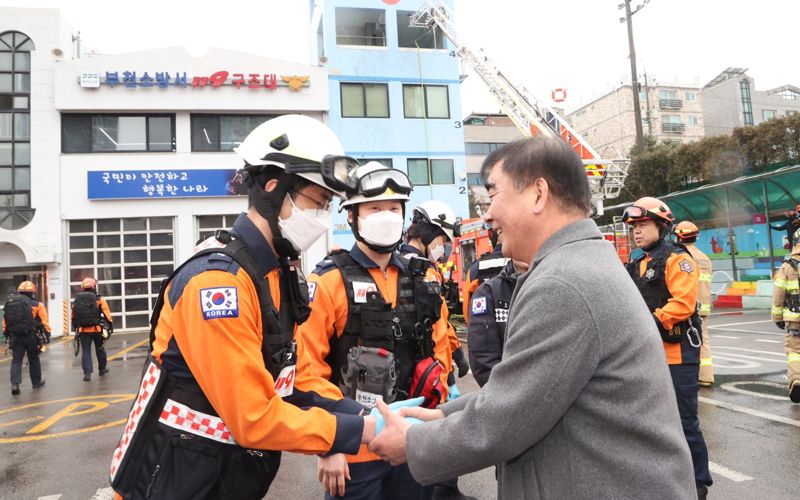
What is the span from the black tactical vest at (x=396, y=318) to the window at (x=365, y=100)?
20616mm

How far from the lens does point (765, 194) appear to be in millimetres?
15406

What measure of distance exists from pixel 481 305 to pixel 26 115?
22.7 meters

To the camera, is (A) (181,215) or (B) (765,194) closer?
(B) (765,194)

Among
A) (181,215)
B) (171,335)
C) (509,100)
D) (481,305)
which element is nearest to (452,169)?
(509,100)

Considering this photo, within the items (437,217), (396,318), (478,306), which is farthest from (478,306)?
(437,217)

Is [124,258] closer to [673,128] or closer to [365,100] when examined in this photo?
[365,100]

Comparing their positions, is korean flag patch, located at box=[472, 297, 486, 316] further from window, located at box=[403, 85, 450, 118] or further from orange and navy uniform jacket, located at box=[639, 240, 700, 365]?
window, located at box=[403, 85, 450, 118]

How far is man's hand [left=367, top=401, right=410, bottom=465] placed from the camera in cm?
185

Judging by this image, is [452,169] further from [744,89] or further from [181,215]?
[744,89]

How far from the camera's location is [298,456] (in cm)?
564

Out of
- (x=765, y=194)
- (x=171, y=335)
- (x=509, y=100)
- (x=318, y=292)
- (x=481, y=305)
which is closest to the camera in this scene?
(x=171, y=335)

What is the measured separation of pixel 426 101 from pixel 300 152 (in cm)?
2290

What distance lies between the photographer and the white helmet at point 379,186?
3176 mm

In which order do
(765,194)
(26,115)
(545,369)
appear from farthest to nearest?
(26,115)
(765,194)
(545,369)
